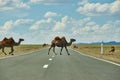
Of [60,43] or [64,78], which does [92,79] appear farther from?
[60,43]

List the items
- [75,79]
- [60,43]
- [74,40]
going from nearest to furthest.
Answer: [75,79]
[60,43]
[74,40]

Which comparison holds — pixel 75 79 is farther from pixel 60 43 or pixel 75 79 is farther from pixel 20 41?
pixel 20 41

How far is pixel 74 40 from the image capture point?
4425 centimetres

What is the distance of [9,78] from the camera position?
12.9m

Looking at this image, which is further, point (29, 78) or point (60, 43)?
point (60, 43)

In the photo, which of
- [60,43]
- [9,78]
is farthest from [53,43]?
[9,78]

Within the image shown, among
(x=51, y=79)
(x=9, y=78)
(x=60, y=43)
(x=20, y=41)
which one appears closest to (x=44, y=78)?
(x=51, y=79)

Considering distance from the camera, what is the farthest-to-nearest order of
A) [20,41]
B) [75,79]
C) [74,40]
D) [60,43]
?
[20,41]
[74,40]
[60,43]
[75,79]

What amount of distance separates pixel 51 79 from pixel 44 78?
448 millimetres

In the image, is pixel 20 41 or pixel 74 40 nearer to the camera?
pixel 74 40

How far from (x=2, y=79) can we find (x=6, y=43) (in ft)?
113

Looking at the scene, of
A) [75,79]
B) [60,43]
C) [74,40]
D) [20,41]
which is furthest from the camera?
[20,41]

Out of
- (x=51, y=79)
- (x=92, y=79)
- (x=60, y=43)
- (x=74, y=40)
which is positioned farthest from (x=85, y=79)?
(x=74, y=40)

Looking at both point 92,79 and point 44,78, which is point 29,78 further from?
point 92,79
